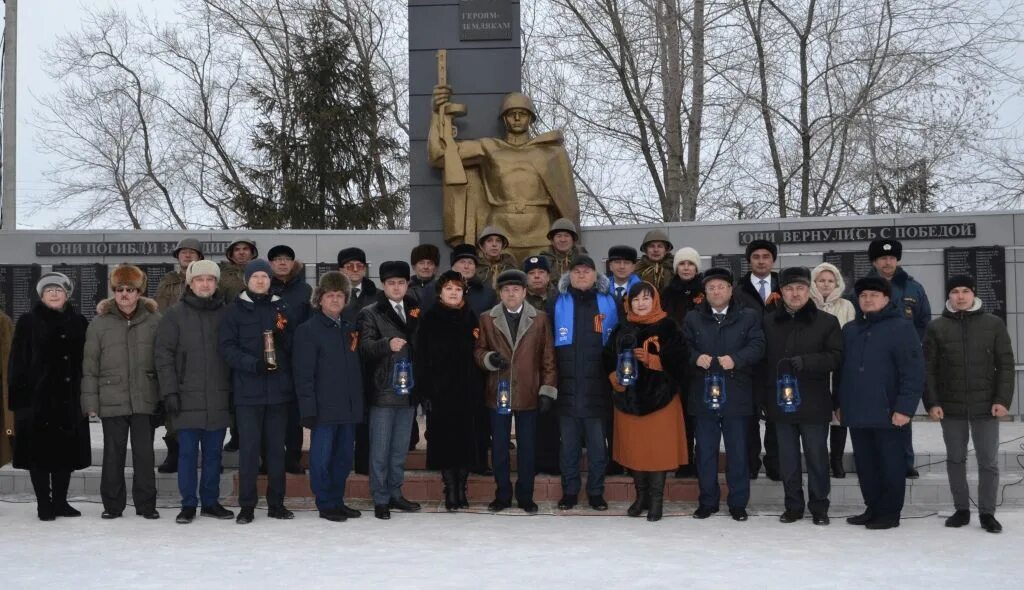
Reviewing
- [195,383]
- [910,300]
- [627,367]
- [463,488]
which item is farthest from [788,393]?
[195,383]

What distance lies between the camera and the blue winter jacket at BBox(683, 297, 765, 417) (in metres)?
6.74

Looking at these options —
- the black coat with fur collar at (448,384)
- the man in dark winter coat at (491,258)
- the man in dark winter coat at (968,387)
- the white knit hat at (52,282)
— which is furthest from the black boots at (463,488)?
the man in dark winter coat at (968,387)

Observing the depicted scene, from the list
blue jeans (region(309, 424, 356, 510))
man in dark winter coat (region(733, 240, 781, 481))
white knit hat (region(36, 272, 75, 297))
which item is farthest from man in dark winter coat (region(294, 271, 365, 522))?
man in dark winter coat (region(733, 240, 781, 481))

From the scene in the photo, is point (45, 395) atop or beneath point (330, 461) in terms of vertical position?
atop

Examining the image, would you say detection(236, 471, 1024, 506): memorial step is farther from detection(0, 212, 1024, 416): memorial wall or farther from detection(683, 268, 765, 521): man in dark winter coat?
detection(0, 212, 1024, 416): memorial wall

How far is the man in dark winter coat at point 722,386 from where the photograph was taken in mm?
6738

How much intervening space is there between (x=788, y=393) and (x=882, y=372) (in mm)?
570

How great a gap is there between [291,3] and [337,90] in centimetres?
371

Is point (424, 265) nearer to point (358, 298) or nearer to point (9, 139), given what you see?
point (358, 298)

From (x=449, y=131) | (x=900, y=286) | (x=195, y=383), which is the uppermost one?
(x=449, y=131)

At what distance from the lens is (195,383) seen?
6.79m

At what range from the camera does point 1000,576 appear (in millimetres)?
5184

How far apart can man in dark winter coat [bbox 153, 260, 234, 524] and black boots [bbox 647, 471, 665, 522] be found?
2.64m

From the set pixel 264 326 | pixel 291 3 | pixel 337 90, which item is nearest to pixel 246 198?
pixel 337 90
